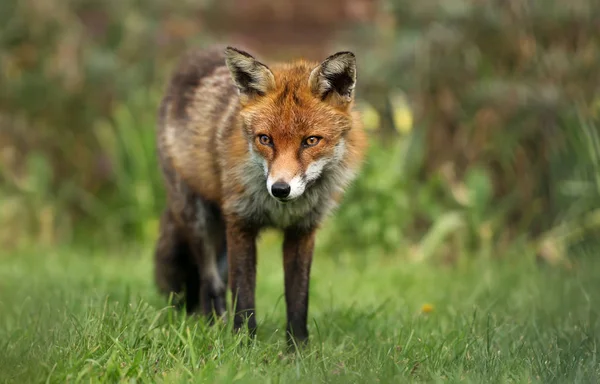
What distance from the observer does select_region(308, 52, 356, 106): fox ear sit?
3906 mm

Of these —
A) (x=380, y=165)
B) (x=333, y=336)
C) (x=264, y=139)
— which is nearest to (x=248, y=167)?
(x=264, y=139)

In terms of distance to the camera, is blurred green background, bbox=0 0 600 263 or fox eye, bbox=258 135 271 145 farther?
blurred green background, bbox=0 0 600 263

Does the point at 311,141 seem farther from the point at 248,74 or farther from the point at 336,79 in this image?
the point at 248,74

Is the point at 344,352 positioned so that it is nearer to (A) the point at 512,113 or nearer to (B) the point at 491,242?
(B) the point at 491,242

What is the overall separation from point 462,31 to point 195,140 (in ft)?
13.3

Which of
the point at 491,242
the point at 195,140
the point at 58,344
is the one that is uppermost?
the point at 195,140

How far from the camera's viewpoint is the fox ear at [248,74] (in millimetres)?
4012

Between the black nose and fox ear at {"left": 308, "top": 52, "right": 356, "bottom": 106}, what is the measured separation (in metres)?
0.63

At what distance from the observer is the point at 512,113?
25.1ft

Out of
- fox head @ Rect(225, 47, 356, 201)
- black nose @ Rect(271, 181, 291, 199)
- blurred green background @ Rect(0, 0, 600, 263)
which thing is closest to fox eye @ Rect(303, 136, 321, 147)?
fox head @ Rect(225, 47, 356, 201)

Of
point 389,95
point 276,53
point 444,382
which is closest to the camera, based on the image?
point 444,382

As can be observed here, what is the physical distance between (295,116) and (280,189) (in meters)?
0.44

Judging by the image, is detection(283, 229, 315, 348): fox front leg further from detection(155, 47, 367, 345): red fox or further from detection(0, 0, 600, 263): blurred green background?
detection(0, 0, 600, 263): blurred green background

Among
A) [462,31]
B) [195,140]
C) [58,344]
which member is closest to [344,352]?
[58,344]
